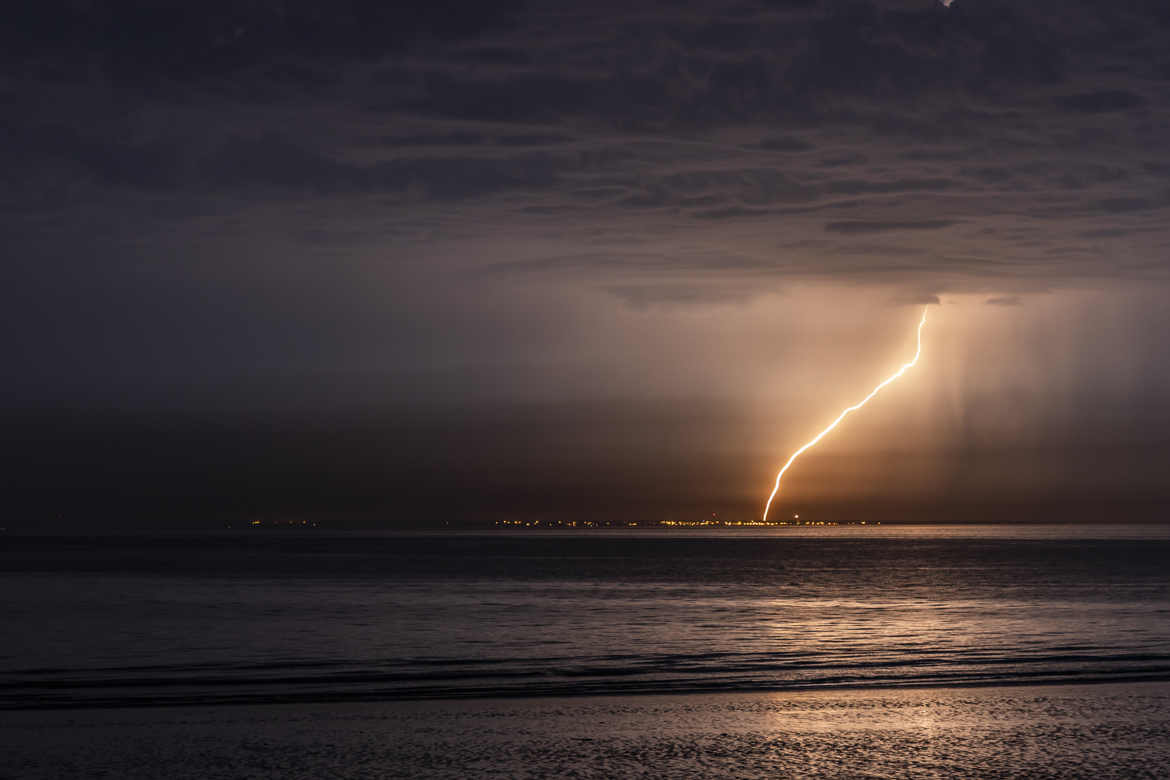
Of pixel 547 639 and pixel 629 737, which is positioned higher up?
pixel 629 737

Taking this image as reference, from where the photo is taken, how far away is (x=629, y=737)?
21.8m

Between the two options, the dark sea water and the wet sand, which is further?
the dark sea water

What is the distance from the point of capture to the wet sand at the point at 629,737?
19219mm

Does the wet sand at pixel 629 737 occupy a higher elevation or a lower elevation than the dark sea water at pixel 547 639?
higher

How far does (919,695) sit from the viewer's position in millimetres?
27312

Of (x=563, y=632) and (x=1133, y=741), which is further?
(x=563, y=632)

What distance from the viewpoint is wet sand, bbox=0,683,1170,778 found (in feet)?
63.1

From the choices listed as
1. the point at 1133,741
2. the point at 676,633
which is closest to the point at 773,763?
the point at 1133,741

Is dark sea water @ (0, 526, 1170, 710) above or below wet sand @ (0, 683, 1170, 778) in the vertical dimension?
below

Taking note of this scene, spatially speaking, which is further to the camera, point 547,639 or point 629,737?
point 547,639

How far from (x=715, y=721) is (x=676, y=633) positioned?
71.4 feet

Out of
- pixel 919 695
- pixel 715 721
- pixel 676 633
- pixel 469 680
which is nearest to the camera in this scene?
pixel 715 721

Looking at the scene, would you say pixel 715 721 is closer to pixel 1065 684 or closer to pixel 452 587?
pixel 1065 684

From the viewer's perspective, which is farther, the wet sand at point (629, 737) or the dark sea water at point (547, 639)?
the dark sea water at point (547, 639)
